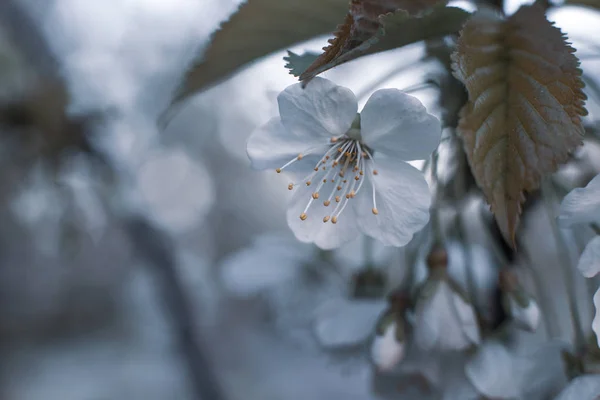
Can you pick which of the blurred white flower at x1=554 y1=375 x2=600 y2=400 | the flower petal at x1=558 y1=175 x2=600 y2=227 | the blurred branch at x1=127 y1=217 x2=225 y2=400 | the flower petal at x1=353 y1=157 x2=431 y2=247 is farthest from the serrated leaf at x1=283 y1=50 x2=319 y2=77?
the blurred branch at x1=127 y1=217 x2=225 y2=400

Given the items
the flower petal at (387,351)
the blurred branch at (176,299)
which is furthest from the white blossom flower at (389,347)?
the blurred branch at (176,299)

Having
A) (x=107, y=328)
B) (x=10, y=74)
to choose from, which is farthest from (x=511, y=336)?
(x=107, y=328)

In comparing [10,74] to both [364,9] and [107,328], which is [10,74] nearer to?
[364,9]

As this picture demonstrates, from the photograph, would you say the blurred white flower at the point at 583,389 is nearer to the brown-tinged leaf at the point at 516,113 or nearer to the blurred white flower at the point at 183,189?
the brown-tinged leaf at the point at 516,113

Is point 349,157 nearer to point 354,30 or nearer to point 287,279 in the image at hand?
point 354,30

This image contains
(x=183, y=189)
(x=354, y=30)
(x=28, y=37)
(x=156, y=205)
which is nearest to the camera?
(x=354, y=30)

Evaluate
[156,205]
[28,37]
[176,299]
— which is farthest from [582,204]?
[156,205]

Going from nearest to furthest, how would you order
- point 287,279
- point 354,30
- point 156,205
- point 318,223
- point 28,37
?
1. point 354,30
2. point 318,223
3. point 287,279
4. point 28,37
5. point 156,205

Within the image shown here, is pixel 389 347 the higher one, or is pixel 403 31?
pixel 403 31

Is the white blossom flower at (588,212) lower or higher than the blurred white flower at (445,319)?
higher
